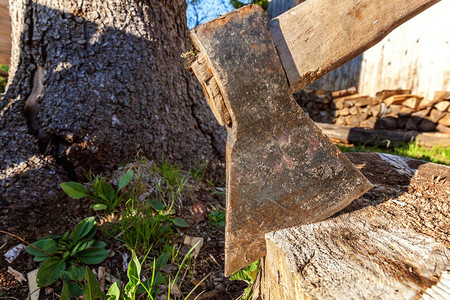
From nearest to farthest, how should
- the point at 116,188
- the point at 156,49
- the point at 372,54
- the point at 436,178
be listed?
the point at 436,178 < the point at 116,188 < the point at 156,49 < the point at 372,54

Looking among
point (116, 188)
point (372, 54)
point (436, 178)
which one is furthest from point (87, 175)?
point (372, 54)

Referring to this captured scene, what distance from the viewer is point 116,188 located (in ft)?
5.17

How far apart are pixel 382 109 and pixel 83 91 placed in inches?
202

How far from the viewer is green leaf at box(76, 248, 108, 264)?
126 cm

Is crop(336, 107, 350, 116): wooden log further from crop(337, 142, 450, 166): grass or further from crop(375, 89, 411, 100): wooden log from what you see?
crop(337, 142, 450, 166): grass

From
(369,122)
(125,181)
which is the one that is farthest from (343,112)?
(125,181)

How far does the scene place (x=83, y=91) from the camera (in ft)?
5.36

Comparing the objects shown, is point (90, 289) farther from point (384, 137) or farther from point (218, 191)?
point (384, 137)

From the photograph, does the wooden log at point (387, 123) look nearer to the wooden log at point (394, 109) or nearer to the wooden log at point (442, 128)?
the wooden log at point (394, 109)

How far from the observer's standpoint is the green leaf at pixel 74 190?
1387 millimetres

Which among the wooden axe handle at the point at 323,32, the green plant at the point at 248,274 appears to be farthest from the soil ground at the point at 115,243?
the wooden axe handle at the point at 323,32

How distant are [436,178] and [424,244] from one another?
1.73 feet

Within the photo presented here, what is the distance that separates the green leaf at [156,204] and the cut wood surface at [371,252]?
2.12 feet

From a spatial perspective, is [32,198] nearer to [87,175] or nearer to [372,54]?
[87,175]
